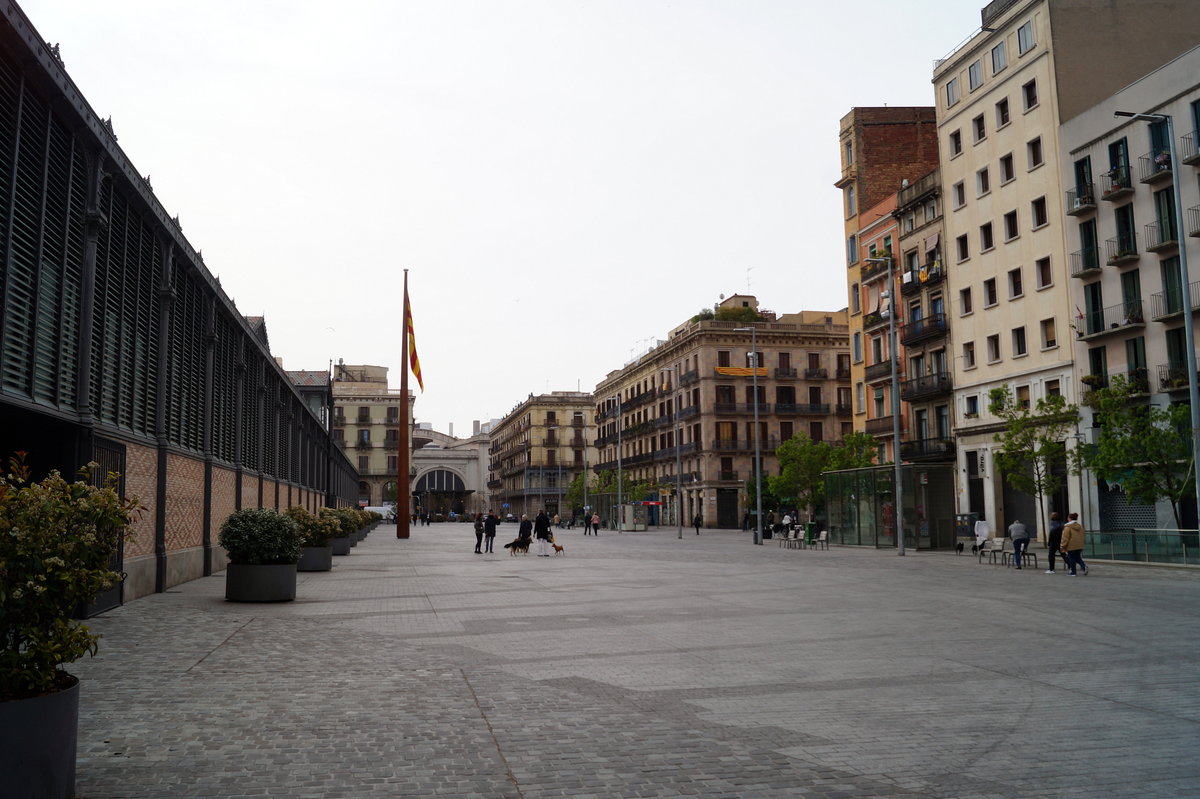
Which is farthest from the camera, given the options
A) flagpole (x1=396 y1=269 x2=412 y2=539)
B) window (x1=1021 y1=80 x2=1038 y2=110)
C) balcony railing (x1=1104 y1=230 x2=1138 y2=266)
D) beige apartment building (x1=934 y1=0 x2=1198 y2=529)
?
flagpole (x1=396 y1=269 x2=412 y2=539)

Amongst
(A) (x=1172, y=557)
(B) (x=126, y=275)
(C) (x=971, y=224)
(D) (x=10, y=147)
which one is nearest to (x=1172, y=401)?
(A) (x=1172, y=557)

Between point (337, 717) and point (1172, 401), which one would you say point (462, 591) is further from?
point (1172, 401)

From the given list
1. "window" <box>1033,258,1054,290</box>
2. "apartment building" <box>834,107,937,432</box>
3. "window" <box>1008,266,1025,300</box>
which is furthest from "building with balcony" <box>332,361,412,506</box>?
"window" <box>1033,258,1054,290</box>

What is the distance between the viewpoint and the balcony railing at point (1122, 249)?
119 ft

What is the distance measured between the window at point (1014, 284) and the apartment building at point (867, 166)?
13766mm

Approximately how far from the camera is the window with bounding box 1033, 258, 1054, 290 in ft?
136

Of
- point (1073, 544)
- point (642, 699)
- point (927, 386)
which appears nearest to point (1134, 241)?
point (927, 386)

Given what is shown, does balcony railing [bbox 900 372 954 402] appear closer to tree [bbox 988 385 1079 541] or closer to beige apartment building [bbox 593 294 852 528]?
tree [bbox 988 385 1079 541]

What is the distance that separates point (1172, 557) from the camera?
1009 inches

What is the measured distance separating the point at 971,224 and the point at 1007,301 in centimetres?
463

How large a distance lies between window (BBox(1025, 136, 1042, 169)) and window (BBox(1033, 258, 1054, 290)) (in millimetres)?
3906

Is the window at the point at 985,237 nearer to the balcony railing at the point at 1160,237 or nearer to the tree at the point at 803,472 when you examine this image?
the balcony railing at the point at 1160,237

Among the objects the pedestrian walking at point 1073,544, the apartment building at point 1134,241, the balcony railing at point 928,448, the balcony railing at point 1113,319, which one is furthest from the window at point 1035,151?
the pedestrian walking at point 1073,544

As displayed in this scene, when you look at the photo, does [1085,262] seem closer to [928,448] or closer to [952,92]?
[928,448]
